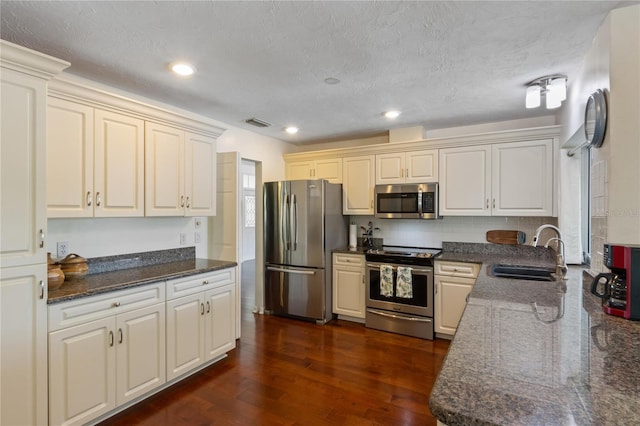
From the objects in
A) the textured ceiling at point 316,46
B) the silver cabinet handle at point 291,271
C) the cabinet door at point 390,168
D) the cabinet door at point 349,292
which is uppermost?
the textured ceiling at point 316,46

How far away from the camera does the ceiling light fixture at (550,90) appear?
239 cm

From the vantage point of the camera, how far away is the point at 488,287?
2109 millimetres

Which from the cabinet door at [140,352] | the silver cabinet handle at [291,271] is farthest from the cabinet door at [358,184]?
the cabinet door at [140,352]

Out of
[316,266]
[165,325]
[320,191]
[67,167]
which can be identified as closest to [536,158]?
[320,191]

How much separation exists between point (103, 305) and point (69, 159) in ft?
3.29

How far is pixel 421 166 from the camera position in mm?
3773

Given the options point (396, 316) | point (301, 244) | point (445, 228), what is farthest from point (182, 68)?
point (445, 228)

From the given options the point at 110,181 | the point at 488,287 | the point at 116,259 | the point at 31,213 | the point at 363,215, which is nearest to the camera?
the point at 31,213

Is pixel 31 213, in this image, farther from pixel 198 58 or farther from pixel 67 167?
pixel 198 58

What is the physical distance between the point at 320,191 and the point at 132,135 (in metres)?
2.06

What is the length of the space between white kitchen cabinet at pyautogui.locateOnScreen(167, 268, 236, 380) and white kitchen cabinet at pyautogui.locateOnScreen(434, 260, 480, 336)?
6.99ft

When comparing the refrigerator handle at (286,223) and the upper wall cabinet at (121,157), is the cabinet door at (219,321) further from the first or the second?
the refrigerator handle at (286,223)

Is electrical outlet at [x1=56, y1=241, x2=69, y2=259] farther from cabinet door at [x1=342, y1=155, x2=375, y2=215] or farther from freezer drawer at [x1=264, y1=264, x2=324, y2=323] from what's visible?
cabinet door at [x1=342, y1=155, x2=375, y2=215]

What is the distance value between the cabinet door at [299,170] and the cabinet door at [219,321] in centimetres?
204
